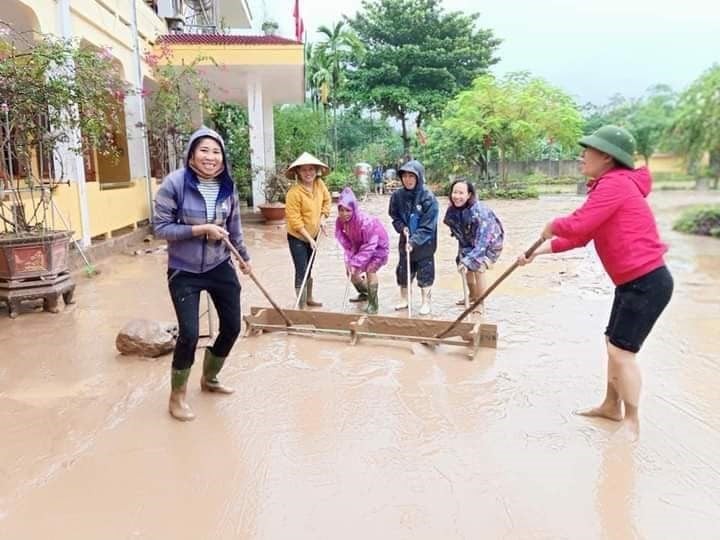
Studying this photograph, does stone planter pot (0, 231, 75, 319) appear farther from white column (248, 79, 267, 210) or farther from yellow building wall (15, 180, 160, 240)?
white column (248, 79, 267, 210)

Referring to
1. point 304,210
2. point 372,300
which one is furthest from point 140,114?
point 372,300

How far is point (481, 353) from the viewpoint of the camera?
14.9 feet

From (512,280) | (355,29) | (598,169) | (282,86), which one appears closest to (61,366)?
(598,169)

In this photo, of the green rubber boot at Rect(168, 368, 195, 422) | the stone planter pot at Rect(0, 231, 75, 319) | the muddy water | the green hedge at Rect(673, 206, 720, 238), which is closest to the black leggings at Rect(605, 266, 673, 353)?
the muddy water

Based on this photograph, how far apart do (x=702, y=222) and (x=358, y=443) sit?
12.7 meters

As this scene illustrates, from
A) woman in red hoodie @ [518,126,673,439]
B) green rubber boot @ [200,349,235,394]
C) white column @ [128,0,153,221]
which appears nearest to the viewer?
woman in red hoodie @ [518,126,673,439]

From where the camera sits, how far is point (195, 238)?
10.6 feet

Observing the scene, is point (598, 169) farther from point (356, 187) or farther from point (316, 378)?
point (356, 187)

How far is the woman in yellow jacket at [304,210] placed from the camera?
5707 millimetres

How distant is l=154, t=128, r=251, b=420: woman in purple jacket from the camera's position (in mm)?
3197

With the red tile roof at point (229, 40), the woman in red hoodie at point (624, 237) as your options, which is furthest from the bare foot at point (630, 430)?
the red tile roof at point (229, 40)

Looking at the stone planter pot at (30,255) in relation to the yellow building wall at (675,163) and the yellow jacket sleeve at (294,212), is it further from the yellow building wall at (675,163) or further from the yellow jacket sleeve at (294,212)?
the yellow building wall at (675,163)

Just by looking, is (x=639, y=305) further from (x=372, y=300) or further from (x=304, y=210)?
(x=304, y=210)

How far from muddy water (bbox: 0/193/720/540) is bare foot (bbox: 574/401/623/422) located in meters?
0.09
